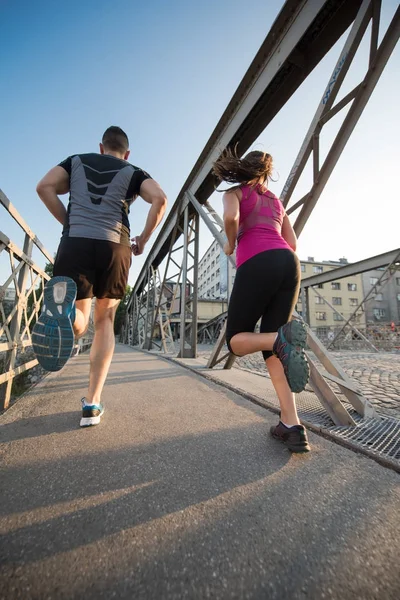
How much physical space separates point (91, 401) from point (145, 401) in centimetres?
57

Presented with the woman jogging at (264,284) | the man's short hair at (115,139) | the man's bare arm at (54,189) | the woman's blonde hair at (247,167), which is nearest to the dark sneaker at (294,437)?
the woman jogging at (264,284)

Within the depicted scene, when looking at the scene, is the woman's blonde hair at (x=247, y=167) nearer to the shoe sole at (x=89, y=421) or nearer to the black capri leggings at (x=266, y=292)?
the black capri leggings at (x=266, y=292)

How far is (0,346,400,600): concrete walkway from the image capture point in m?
0.58

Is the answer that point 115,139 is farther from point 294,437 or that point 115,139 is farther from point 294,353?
point 294,437

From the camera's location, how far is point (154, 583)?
1.89 ft

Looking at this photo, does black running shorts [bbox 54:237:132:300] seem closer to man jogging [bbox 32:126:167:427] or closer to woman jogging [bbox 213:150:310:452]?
man jogging [bbox 32:126:167:427]

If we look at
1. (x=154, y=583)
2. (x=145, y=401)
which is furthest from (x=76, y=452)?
(x=145, y=401)

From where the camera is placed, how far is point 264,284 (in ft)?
4.90

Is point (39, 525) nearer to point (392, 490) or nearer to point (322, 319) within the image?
point (392, 490)

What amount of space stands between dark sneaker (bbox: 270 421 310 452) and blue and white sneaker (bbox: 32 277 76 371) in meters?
1.17

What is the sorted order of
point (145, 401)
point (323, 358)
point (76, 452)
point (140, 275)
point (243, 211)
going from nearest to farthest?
point (76, 452) → point (243, 211) → point (323, 358) → point (145, 401) → point (140, 275)

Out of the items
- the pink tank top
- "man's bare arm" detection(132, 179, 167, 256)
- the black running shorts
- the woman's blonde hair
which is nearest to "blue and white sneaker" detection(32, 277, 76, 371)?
the black running shorts

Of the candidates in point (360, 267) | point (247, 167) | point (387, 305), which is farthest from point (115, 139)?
point (387, 305)

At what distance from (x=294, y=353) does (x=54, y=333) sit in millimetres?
1201
